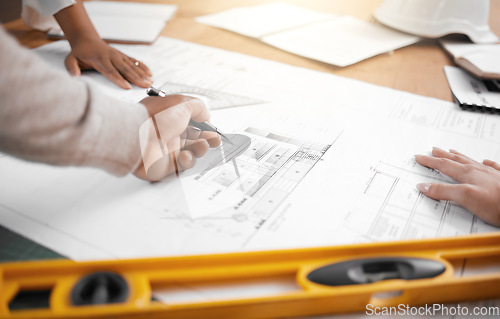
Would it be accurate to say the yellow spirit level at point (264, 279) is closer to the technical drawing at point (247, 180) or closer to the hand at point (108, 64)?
the technical drawing at point (247, 180)

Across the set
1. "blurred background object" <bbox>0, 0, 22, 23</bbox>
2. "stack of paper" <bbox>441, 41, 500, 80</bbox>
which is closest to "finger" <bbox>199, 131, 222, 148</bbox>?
"stack of paper" <bbox>441, 41, 500, 80</bbox>

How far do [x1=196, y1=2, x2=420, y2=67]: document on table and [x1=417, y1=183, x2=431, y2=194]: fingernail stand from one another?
36 centimetres

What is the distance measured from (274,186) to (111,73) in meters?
0.38

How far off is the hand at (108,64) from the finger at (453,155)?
45 cm

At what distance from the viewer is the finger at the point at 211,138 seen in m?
0.46

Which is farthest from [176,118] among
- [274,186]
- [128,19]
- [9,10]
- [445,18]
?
[9,10]

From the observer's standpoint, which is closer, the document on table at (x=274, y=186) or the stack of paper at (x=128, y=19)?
the document on table at (x=274, y=186)

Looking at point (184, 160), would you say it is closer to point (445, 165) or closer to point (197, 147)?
point (197, 147)

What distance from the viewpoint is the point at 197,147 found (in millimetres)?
445

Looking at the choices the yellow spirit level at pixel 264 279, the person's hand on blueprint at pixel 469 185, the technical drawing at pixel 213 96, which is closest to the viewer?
the yellow spirit level at pixel 264 279

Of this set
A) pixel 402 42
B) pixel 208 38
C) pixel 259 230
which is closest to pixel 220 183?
pixel 259 230

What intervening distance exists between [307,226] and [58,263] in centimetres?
22

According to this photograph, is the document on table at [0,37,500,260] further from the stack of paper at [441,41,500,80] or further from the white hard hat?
the white hard hat

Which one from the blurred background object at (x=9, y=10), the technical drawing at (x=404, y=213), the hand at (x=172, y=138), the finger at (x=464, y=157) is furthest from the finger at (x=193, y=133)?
the blurred background object at (x=9, y=10)
